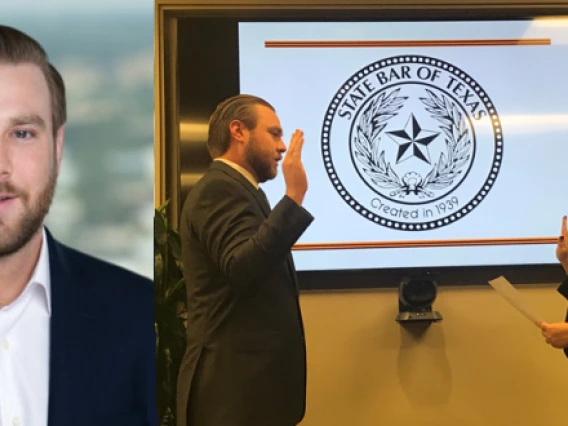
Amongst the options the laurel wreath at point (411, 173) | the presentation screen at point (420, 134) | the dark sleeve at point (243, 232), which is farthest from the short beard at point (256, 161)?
the laurel wreath at point (411, 173)

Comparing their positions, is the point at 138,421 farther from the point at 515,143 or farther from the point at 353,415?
the point at 515,143

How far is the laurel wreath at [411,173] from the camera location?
2.66 metres

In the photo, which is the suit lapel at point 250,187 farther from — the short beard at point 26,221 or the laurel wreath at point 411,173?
the short beard at point 26,221

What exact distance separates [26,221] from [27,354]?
0.73ft

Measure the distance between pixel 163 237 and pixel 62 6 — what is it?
4.63 feet

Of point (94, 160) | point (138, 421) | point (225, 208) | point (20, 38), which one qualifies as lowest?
point (138, 421)

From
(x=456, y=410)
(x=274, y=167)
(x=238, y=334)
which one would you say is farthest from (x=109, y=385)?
(x=456, y=410)

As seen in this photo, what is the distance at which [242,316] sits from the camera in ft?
6.37

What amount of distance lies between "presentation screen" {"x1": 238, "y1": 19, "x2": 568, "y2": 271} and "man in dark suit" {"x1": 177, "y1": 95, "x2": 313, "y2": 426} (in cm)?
65

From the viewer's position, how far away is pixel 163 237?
241cm

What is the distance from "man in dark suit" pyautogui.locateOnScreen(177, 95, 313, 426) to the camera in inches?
74.7

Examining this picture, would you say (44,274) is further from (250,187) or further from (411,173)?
(411,173)

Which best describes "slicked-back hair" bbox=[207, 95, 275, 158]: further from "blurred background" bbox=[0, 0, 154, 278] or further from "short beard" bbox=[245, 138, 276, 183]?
"blurred background" bbox=[0, 0, 154, 278]

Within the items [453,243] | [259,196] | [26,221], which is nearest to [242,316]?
[259,196]
